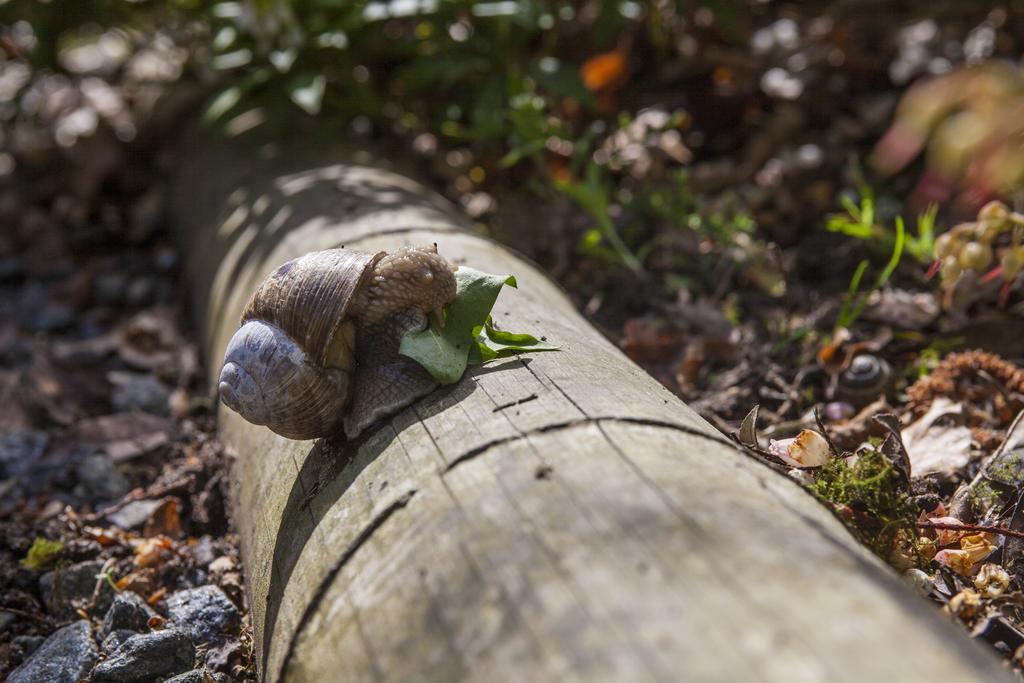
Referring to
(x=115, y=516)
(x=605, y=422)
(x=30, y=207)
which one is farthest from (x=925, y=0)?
(x=30, y=207)

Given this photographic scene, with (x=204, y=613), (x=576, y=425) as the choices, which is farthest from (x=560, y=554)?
(x=204, y=613)

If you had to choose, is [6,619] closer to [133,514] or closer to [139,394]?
[133,514]

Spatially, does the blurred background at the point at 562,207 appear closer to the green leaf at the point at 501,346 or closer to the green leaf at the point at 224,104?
the green leaf at the point at 224,104

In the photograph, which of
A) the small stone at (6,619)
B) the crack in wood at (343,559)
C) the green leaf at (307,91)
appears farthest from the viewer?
the green leaf at (307,91)

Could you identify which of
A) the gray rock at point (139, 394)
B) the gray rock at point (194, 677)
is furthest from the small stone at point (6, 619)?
the gray rock at point (139, 394)

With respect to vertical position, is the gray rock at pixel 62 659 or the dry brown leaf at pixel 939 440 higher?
the gray rock at pixel 62 659

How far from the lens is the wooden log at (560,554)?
1263 millimetres

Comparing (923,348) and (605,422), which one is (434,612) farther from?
(923,348)

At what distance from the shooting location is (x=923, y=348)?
312cm

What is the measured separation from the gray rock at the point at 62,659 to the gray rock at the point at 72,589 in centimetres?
17

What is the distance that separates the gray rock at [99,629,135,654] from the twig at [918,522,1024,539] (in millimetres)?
1934

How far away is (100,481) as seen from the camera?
10.3 feet

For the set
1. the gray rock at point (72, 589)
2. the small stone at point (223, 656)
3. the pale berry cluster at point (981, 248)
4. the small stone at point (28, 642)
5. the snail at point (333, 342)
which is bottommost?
the pale berry cluster at point (981, 248)

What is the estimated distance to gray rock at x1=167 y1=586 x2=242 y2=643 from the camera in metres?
2.38
